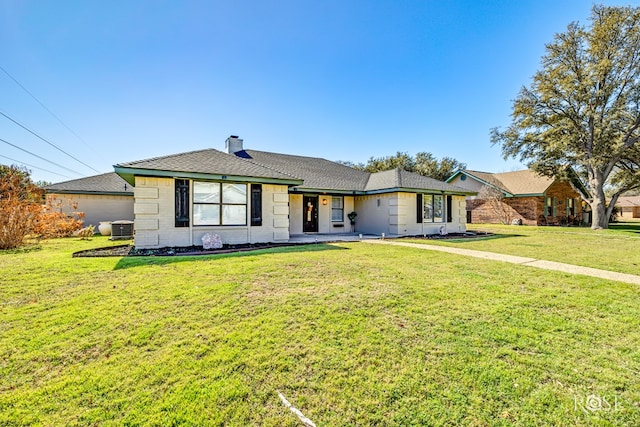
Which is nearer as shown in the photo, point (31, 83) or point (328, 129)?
point (31, 83)

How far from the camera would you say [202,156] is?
11000 mm

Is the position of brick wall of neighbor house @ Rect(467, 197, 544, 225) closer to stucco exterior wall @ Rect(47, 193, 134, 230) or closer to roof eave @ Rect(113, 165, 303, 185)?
roof eave @ Rect(113, 165, 303, 185)

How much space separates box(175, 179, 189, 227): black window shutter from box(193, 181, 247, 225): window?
26 cm

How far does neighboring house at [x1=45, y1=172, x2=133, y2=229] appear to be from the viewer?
48.9 ft

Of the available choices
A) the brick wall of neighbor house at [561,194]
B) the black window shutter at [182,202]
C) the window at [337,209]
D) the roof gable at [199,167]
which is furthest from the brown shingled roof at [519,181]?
the black window shutter at [182,202]

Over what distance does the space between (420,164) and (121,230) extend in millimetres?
29805

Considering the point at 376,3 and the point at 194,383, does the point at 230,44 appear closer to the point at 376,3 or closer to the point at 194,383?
the point at 376,3

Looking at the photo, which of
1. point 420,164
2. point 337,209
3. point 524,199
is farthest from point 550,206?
point 337,209

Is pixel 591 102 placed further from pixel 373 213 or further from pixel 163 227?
pixel 163 227

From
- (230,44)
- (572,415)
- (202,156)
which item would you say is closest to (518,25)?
(230,44)

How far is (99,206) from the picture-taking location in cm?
1549

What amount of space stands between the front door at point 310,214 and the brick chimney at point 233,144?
5.35 m

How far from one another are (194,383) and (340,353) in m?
1.38

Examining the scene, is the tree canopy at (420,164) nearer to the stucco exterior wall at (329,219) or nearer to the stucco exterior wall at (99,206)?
the stucco exterior wall at (329,219)
